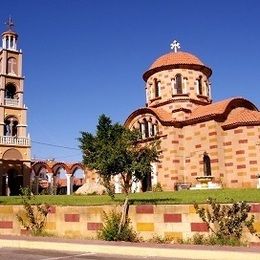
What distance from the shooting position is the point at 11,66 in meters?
41.9

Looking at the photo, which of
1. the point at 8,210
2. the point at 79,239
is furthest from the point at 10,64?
the point at 79,239

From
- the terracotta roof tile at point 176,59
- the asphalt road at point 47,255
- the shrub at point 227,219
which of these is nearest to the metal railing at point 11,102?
the terracotta roof tile at point 176,59

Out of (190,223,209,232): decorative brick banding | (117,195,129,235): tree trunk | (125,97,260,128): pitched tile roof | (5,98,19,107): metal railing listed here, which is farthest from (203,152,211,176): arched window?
(5,98,19,107): metal railing

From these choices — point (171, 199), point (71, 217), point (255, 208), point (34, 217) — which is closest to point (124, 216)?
point (71, 217)

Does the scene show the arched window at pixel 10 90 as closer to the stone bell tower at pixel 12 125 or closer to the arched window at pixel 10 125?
the stone bell tower at pixel 12 125

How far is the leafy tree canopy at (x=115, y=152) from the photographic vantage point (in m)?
15.9

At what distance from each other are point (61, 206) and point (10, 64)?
2952 cm

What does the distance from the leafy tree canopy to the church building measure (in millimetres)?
12585

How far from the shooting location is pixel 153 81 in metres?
35.9

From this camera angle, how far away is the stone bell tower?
1555 inches

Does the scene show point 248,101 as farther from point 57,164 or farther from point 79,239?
point 57,164

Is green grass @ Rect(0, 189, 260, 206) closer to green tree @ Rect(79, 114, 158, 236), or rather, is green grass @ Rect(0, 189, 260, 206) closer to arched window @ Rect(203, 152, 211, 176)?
green tree @ Rect(79, 114, 158, 236)

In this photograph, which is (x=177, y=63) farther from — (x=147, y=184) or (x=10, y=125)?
(x=10, y=125)

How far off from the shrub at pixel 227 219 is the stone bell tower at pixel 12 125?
1174 inches
